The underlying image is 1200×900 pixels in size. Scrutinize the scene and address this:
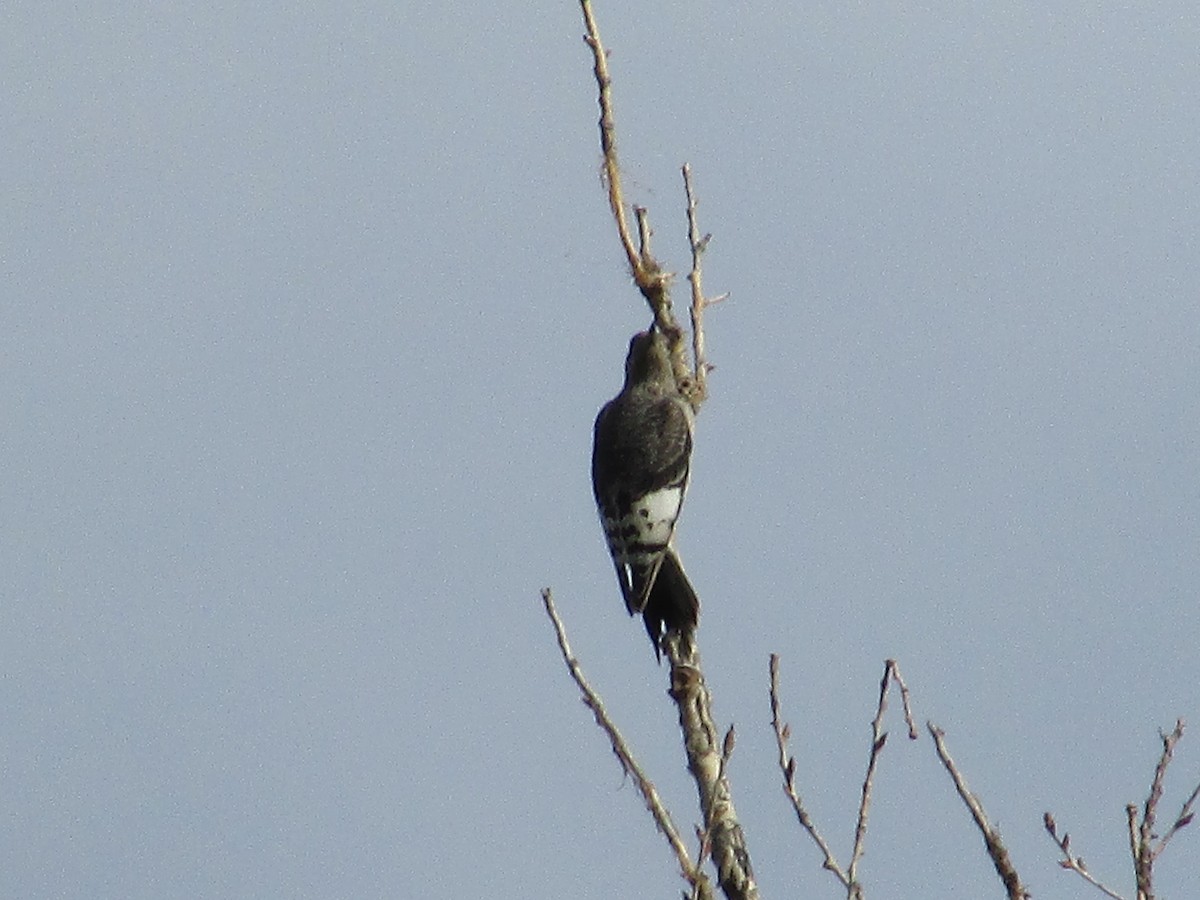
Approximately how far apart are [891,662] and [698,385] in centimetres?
320

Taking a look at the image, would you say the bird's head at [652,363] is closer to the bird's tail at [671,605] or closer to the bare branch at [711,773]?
the bird's tail at [671,605]

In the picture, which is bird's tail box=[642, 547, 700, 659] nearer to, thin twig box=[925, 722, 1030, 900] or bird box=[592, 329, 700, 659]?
bird box=[592, 329, 700, 659]

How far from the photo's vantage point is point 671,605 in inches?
337

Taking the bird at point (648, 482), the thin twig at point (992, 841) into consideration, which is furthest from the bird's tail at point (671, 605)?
the thin twig at point (992, 841)

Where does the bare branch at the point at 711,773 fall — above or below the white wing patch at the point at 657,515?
below

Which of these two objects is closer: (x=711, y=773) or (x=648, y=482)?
(x=711, y=773)

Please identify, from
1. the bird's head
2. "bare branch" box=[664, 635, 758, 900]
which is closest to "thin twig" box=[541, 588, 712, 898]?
"bare branch" box=[664, 635, 758, 900]

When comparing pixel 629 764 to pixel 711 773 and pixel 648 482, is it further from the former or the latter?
pixel 648 482

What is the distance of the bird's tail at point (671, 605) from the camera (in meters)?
8.29

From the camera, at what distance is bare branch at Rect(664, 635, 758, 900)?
235 inches

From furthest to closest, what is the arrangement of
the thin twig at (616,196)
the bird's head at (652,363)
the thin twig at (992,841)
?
the bird's head at (652,363)
the thin twig at (616,196)
the thin twig at (992,841)

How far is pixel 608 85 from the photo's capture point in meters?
7.76

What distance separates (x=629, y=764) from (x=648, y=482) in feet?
13.6

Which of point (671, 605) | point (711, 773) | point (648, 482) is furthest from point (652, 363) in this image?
point (711, 773)
